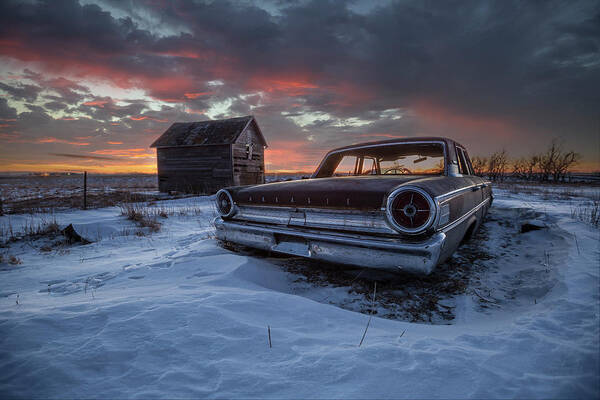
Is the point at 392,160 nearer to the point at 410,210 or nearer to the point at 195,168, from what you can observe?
the point at 410,210

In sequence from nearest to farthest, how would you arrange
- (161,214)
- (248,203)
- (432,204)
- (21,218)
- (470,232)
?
(432,204) → (248,203) → (470,232) → (21,218) → (161,214)

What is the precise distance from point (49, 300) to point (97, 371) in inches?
50.5

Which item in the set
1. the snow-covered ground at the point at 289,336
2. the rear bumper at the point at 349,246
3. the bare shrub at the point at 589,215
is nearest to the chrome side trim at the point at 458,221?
the rear bumper at the point at 349,246

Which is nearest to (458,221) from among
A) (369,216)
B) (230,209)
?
(369,216)

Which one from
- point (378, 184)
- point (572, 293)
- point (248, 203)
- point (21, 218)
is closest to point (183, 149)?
point (21, 218)

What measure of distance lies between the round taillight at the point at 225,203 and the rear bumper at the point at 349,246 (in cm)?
25

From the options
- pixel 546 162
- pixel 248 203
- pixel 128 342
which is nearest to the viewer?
pixel 128 342

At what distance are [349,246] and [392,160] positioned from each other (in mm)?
1917

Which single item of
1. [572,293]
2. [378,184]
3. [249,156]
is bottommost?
[572,293]

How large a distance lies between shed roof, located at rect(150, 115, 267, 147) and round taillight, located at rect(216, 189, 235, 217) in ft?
36.9

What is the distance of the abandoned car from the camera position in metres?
1.80

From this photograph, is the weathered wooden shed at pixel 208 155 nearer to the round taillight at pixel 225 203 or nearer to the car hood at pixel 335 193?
the round taillight at pixel 225 203

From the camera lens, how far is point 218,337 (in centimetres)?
126

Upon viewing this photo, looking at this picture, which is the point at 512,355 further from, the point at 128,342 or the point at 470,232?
the point at 470,232
